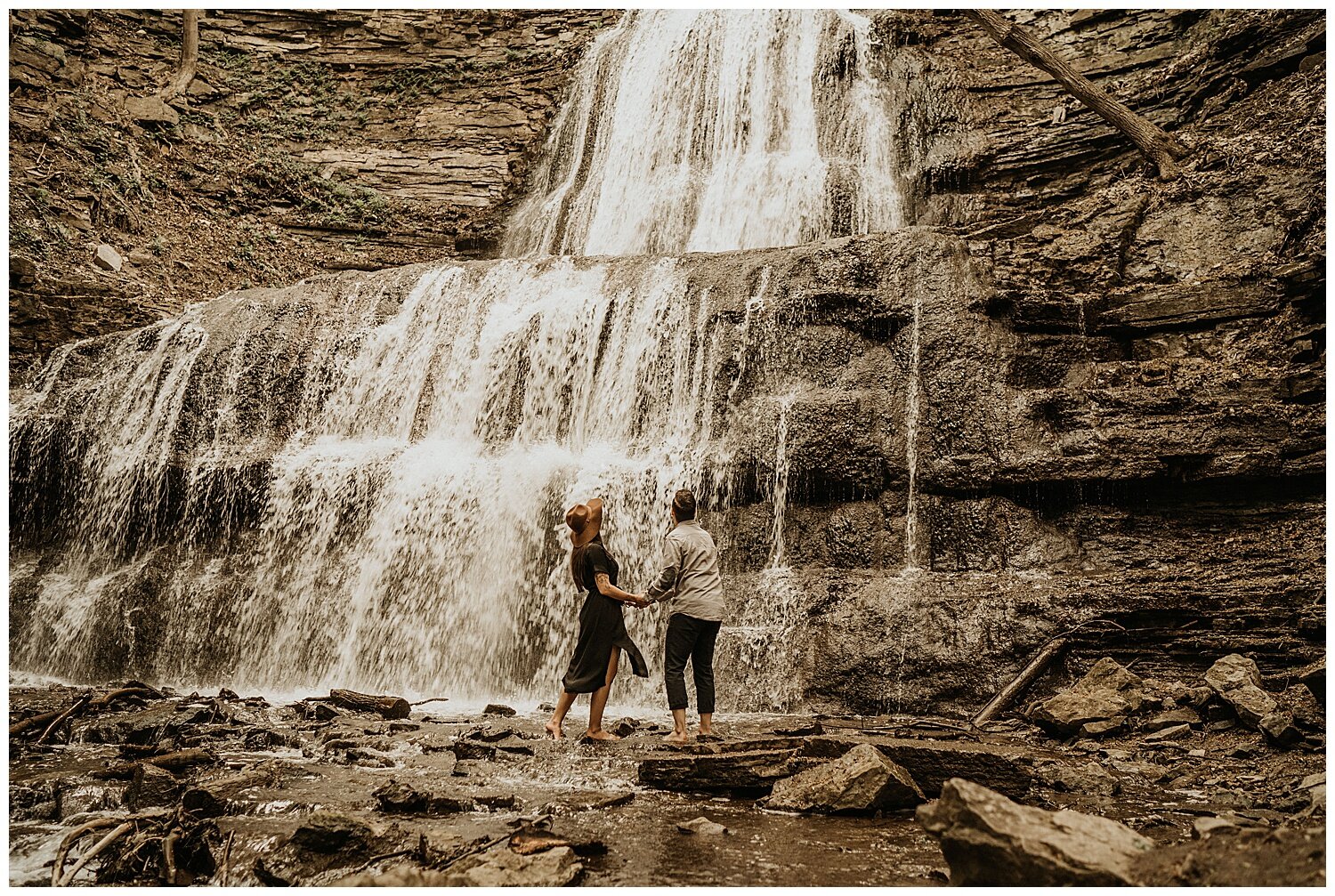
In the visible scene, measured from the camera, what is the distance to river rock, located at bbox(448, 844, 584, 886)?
340cm

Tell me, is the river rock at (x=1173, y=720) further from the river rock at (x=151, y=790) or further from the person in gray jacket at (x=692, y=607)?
the river rock at (x=151, y=790)

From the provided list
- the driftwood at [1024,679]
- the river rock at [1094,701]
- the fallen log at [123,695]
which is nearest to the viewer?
the river rock at [1094,701]

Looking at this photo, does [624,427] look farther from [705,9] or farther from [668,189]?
[705,9]

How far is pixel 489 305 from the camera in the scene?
44.9 feet

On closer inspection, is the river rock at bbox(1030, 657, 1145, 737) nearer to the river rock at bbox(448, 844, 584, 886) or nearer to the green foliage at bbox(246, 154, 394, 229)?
the river rock at bbox(448, 844, 584, 886)

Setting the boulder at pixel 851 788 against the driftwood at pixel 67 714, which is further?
the driftwood at pixel 67 714

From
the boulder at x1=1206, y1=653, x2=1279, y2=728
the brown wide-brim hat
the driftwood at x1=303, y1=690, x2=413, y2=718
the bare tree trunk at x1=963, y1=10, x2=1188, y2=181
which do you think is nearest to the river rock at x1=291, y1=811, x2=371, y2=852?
the brown wide-brim hat

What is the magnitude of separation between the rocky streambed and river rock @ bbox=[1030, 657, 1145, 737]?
20 mm

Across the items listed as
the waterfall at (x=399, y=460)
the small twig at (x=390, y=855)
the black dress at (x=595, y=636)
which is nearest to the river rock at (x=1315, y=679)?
the black dress at (x=595, y=636)

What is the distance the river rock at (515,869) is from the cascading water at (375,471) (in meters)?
5.28

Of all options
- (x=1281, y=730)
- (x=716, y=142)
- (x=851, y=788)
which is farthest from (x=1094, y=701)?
(x=716, y=142)

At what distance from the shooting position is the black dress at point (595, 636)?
6645 mm

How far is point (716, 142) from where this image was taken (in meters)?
20.0

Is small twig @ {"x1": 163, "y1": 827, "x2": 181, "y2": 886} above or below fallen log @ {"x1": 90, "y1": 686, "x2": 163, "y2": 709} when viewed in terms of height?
below
